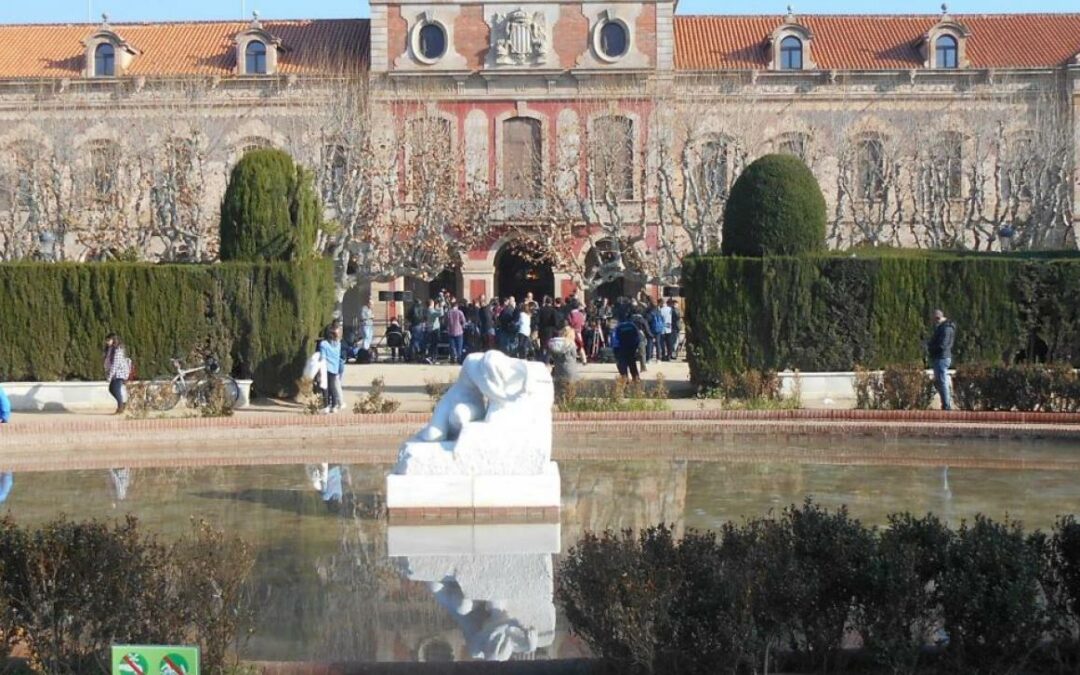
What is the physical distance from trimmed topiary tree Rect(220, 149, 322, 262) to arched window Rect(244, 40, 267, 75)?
22802 mm

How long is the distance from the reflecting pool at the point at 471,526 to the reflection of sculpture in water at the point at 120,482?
0.07ft

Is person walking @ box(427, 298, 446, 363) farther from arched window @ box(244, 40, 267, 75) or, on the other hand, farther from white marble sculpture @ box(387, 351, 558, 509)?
white marble sculpture @ box(387, 351, 558, 509)

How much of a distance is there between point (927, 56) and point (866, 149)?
18.8 feet

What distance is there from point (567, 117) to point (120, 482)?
98.6 ft

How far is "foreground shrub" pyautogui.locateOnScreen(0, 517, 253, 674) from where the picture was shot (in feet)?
19.3

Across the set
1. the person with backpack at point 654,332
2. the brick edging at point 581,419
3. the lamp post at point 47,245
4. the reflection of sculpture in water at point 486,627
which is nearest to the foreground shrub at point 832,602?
the reflection of sculpture in water at point 486,627

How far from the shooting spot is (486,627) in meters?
7.34

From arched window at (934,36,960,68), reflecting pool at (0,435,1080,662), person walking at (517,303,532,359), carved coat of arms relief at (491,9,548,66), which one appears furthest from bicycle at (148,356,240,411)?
arched window at (934,36,960,68)

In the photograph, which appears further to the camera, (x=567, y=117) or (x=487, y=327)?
(x=567, y=117)

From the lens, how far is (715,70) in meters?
40.0

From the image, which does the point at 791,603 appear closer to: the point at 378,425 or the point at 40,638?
the point at 40,638

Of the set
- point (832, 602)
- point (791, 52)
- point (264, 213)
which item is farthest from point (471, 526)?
point (791, 52)

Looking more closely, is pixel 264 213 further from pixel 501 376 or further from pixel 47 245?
pixel 501 376

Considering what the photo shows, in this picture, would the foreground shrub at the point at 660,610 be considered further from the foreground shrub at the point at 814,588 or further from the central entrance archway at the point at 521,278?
the central entrance archway at the point at 521,278
